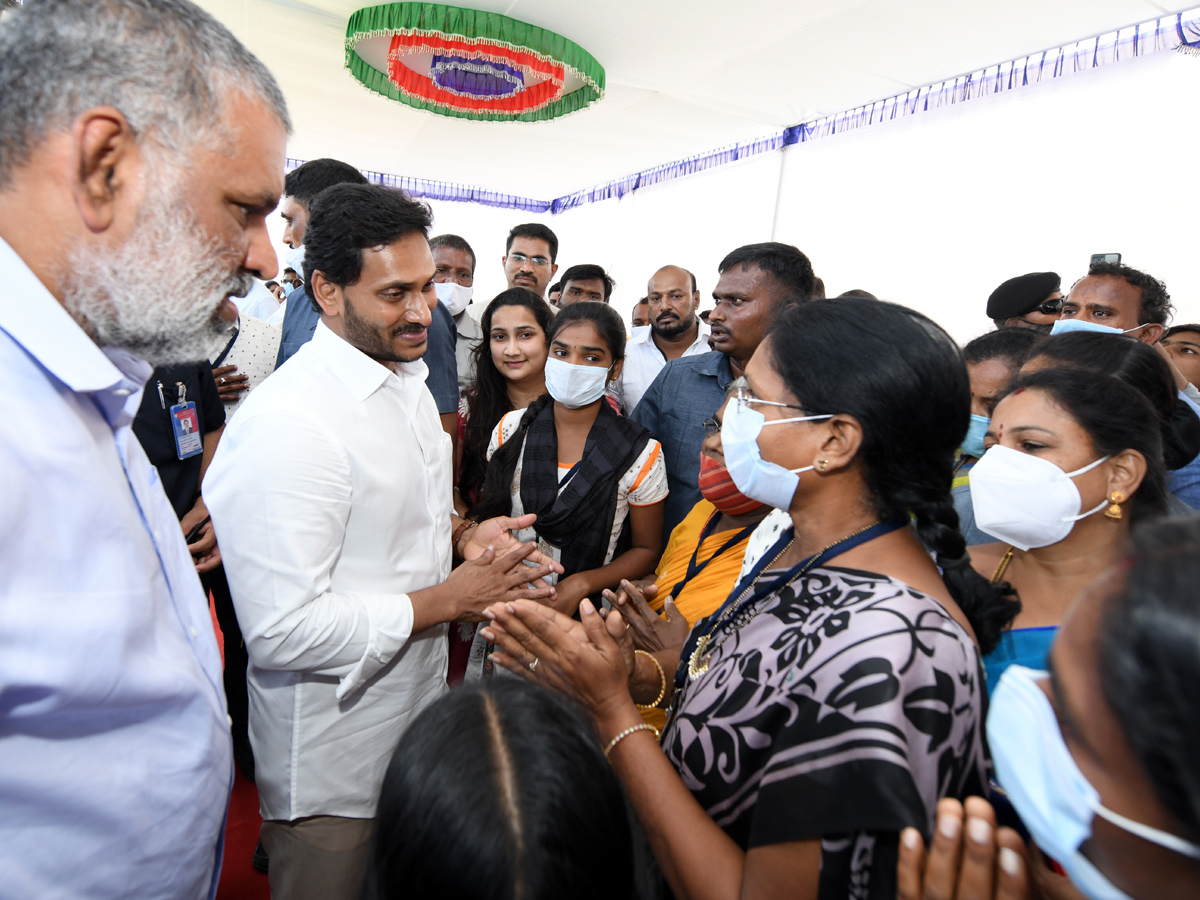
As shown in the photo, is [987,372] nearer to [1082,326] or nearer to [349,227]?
[1082,326]

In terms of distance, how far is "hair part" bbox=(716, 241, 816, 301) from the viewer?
9.62 ft

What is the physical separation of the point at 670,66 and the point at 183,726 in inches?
220

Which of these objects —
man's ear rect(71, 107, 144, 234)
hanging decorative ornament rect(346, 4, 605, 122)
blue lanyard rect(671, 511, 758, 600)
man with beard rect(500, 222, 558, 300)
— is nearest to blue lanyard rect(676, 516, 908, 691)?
blue lanyard rect(671, 511, 758, 600)

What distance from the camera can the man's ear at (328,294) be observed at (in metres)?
1.70

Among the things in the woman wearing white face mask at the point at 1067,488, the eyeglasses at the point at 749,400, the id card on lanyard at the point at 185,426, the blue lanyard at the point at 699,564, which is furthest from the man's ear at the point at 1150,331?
the id card on lanyard at the point at 185,426

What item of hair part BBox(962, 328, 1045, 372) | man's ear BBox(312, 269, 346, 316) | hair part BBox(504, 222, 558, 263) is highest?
hair part BBox(504, 222, 558, 263)

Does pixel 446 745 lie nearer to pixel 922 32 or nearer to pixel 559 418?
pixel 559 418

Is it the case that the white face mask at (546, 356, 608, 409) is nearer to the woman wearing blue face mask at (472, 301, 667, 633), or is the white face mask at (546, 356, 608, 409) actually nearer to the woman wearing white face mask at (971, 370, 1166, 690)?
the woman wearing blue face mask at (472, 301, 667, 633)

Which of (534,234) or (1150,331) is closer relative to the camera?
(1150,331)

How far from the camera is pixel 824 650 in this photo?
960 mm

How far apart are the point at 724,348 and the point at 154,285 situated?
2361 mm

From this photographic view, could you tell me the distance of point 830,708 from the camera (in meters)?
0.90

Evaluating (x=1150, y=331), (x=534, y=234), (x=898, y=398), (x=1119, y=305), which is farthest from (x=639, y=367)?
(x=898, y=398)

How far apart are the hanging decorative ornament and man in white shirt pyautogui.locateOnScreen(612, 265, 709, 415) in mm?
1833
